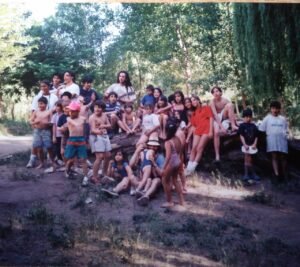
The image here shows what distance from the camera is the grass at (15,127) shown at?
4739 mm

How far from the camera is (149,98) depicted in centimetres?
443

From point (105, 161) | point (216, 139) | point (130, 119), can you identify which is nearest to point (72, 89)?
point (130, 119)

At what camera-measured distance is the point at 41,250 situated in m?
2.54

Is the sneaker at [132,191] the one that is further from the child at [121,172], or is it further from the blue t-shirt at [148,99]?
the blue t-shirt at [148,99]

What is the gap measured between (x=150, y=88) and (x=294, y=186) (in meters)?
1.80

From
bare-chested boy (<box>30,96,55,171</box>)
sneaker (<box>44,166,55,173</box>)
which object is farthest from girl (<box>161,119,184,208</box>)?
bare-chested boy (<box>30,96,55,171</box>)

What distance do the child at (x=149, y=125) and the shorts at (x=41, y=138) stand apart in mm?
990

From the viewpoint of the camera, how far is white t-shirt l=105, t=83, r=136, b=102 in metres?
4.10

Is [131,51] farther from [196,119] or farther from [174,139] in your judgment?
[196,119]

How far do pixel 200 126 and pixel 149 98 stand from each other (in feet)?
2.15

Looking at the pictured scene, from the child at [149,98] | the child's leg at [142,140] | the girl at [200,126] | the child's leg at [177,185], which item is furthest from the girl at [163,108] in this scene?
the child's leg at [177,185]

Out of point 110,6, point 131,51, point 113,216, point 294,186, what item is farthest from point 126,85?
point 294,186

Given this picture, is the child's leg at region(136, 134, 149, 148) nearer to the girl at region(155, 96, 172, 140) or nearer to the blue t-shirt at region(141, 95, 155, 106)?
the girl at region(155, 96, 172, 140)

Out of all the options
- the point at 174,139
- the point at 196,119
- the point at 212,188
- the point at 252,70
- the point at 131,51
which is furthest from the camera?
the point at 196,119
